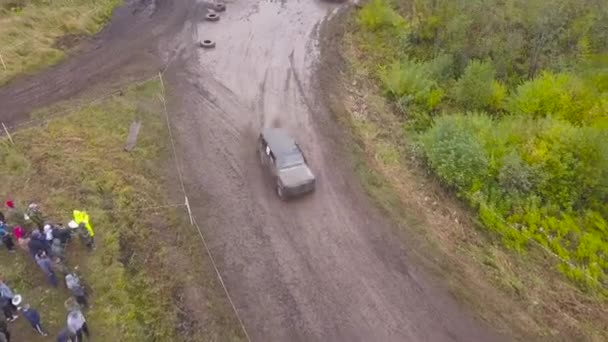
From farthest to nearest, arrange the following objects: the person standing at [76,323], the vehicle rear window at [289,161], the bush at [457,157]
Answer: the bush at [457,157] → the vehicle rear window at [289,161] → the person standing at [76,323]

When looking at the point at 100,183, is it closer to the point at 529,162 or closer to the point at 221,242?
the point at 221,242

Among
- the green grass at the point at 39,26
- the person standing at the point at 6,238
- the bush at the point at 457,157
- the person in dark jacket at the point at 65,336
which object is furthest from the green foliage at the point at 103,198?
the bush at the point at 457,157

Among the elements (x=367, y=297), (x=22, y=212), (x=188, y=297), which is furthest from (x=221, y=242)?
(x=22, y=212)

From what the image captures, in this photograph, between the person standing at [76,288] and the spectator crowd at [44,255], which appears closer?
the spectator crowd at [44,255]

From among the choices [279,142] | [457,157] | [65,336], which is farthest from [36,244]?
[457,157]

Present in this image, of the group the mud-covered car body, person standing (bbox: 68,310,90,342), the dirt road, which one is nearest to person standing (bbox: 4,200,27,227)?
person standing (bbox: 68,310,90,342)

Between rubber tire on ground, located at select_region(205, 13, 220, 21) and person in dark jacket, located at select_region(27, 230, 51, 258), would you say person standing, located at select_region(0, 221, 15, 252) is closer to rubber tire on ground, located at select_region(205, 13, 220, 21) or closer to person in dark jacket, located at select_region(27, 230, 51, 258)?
person in dark jacket, located at select_region(27, 230, 51, 258)

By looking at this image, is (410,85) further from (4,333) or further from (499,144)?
(4,333)

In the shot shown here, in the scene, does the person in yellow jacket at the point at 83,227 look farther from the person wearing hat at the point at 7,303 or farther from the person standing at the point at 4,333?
the person standing at the point at 4,333
